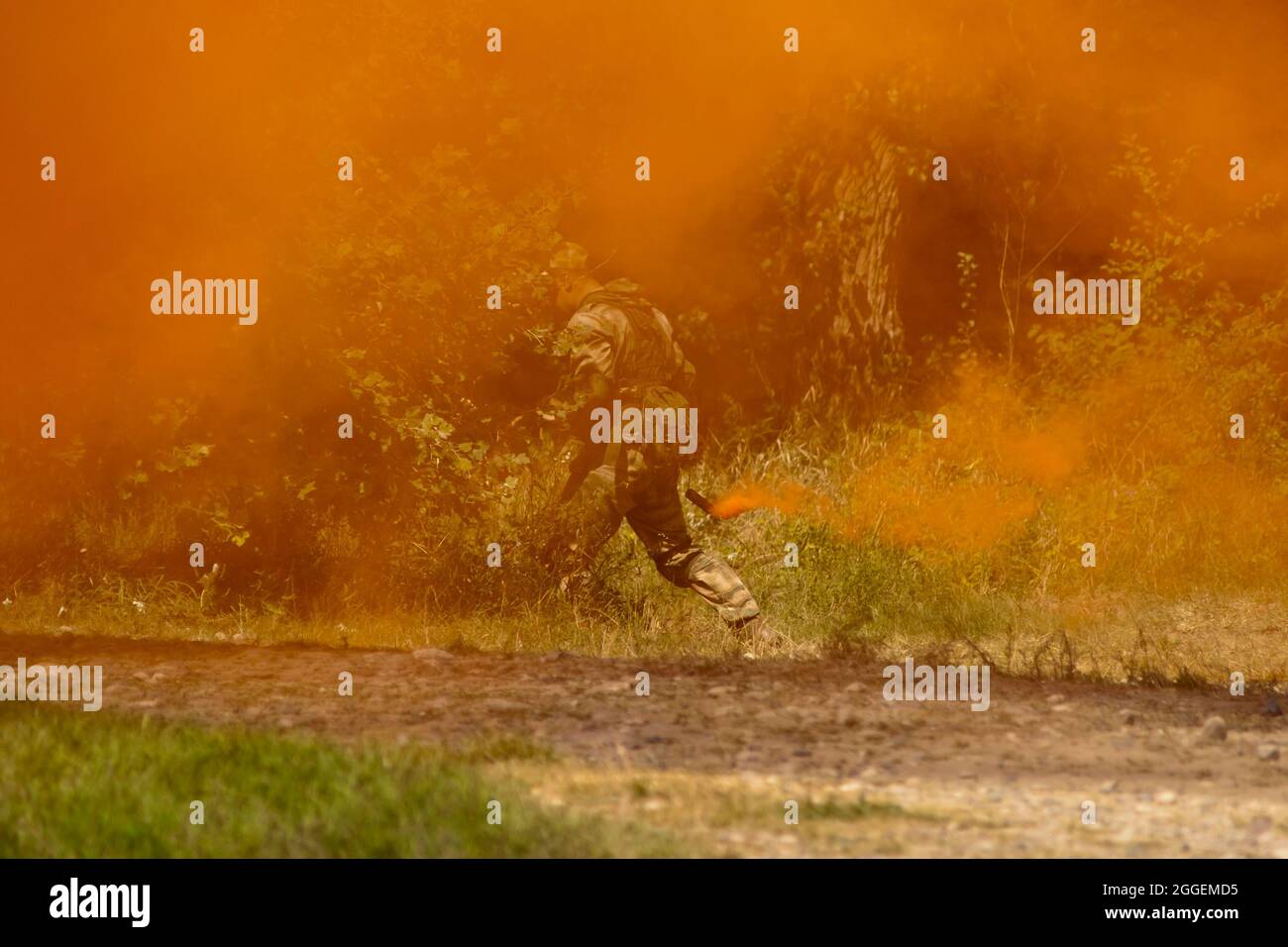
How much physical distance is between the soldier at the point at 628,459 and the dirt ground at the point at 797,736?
89 centimetres

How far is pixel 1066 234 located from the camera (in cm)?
1658

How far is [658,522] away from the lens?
36.6 ft

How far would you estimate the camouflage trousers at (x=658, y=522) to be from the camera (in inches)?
432

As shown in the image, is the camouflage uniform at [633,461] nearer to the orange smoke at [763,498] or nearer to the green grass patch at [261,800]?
the orange smoke at [763,498]

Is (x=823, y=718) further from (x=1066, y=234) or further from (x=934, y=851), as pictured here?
(x=1066, y=234)

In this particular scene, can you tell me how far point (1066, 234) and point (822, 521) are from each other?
497 centimetres

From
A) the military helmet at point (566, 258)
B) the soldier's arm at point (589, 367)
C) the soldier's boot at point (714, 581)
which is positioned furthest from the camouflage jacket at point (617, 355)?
the soldier's boot at point (714, 581)

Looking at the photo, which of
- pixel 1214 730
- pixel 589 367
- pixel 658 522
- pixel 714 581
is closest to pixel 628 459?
pixel 658 522

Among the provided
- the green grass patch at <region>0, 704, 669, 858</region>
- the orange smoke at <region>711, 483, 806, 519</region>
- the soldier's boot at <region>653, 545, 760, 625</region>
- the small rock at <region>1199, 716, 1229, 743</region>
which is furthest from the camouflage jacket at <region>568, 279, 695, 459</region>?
the small rock at <region>1199, 716, 1229, 743</region>

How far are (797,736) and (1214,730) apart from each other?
5.86 ft

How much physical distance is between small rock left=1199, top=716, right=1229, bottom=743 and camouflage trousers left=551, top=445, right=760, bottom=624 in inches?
127

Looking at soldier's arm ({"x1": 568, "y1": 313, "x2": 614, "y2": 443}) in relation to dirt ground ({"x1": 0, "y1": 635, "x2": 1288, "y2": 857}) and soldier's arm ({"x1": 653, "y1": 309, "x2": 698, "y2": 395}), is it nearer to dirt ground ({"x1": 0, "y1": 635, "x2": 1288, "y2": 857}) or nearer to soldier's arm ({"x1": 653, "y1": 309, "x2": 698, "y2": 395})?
soldier's arm ({"x1": 653, "y1": 309, "x2": 698, "y2": 395})
